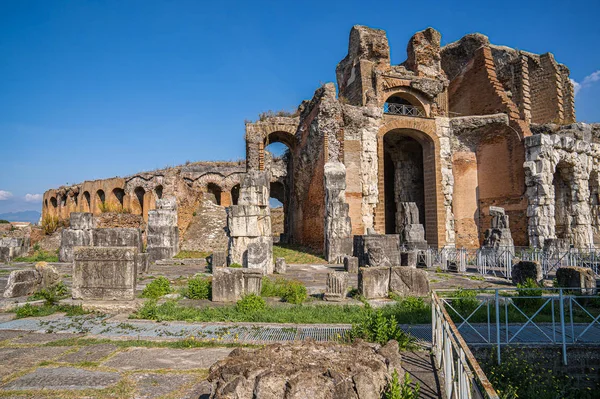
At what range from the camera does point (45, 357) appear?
14.3 ft

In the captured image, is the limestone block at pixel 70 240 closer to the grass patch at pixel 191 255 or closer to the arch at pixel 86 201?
the grass patch at pixel 191 255

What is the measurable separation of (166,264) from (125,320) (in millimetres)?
9392

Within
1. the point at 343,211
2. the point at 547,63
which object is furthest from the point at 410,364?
the point at 547,63

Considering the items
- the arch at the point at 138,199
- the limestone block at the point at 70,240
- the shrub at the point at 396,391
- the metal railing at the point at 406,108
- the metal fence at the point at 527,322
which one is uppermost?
the metal railing at the point at 406,108

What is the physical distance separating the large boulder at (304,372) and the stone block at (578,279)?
239 inches

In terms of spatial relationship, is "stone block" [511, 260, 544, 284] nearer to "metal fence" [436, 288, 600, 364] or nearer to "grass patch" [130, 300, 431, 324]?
"metal fence" [436, 288, 600, 364]

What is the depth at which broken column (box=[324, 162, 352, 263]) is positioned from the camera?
15.5 m

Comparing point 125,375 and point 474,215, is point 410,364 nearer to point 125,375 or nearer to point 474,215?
point 125,375

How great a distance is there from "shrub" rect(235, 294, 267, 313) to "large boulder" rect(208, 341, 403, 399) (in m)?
3.31

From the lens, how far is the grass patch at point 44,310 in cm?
641

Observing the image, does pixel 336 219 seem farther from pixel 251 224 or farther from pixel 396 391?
pixel 396 391

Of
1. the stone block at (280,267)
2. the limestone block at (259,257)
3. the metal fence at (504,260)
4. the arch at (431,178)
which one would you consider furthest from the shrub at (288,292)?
the arch at (431,178)

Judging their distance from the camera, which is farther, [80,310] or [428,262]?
[428,262]

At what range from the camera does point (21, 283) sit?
8.18m
